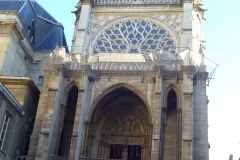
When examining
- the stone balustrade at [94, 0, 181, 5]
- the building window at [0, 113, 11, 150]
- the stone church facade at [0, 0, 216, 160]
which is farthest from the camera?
the stone balustrade at [94, 0, 181, 5]

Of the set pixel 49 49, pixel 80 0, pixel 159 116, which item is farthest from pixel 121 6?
pixel 159 116

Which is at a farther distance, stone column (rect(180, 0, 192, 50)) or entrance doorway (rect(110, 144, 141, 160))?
stone column (rect(180, 0, 192, 50))

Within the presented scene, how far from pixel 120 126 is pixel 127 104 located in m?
1.23

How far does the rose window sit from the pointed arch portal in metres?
3.72

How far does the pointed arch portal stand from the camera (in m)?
18.8

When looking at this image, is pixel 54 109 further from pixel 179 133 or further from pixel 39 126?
pixel 179 133

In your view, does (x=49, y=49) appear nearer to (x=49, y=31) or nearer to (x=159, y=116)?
(x=49, y=31)

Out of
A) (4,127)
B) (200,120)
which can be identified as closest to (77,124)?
(4,127)

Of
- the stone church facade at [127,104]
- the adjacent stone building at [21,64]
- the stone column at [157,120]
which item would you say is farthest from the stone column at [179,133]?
the adjacent stone building at [21,64]

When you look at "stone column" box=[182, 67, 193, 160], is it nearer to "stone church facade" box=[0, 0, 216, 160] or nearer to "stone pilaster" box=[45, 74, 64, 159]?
"stone church facade" box=[0, 0, 216, 160]

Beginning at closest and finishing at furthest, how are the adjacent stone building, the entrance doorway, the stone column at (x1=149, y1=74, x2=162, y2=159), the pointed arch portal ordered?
the stone column at (x1=149, y1=74, x2=162, y2=159) < the adjacent stone building < the pointed arch portal < the entrance doorway

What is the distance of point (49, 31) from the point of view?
28688 millimetres

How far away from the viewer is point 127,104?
19.7 meters

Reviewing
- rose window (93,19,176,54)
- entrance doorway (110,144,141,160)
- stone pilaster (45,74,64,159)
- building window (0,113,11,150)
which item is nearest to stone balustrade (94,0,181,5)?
rose window (93,19,176,54)
